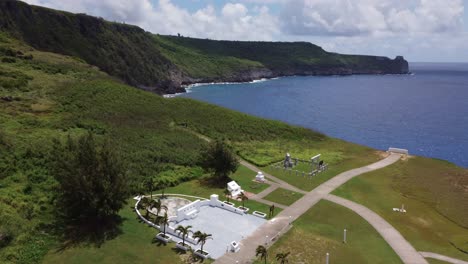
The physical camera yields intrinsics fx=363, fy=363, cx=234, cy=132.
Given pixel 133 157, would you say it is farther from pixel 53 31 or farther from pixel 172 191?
pixel 53 31

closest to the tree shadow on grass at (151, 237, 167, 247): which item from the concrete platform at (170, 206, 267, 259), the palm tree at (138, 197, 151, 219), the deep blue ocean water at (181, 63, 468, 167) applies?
the concrete platform at (170, 206, 267, 259)

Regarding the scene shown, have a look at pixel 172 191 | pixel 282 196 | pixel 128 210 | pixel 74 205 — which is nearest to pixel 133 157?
pixel 172 191

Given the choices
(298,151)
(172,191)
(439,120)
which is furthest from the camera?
(439,120)

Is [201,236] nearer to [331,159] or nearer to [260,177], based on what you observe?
[260,177]

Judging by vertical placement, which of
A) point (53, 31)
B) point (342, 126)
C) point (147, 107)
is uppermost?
point (53, 31)

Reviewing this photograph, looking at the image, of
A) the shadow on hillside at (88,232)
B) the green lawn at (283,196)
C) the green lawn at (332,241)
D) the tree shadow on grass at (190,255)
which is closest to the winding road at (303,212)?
the green lawn at (283,196)

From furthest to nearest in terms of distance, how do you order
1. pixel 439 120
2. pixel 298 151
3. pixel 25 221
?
1. pixel 439 120
2. pixel 298 151
3. pixel 25 221

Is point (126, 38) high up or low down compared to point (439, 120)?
up

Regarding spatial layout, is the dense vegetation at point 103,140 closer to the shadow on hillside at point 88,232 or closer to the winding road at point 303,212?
the shadow on hillside at point 88,232
